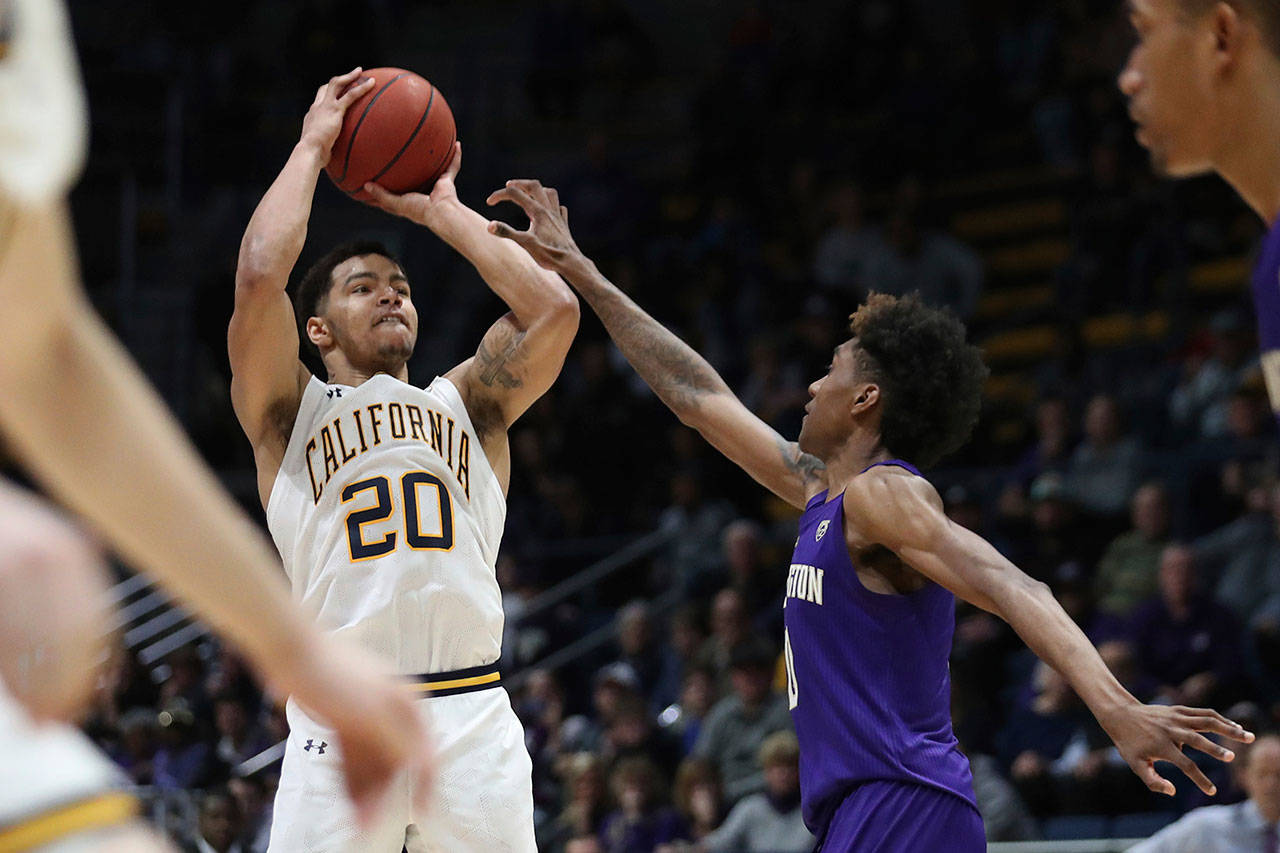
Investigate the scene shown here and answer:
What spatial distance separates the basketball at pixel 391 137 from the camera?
5066 millimetres

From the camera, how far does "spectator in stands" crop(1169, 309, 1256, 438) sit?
29.9ft

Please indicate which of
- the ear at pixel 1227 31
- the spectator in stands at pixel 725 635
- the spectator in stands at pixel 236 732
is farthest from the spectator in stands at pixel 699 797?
the ear at pixel 1227 31

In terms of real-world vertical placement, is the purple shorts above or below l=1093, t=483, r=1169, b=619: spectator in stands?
above

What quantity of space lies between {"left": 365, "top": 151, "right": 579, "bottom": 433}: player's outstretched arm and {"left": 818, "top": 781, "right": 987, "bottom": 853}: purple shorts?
1701 millimetres

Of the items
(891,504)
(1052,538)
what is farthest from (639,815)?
(891,504)

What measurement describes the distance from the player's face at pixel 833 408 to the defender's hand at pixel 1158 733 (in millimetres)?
1266

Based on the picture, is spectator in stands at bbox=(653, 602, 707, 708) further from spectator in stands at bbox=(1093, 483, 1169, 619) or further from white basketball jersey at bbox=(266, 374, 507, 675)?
white basketball jersey at bbox=(266, 374, 507, 675)

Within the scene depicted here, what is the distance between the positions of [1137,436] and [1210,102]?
7.28 meters

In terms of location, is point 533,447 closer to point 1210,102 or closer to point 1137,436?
point 1137,436

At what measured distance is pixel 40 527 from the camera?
1392mm

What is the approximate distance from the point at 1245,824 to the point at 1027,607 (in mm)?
3027

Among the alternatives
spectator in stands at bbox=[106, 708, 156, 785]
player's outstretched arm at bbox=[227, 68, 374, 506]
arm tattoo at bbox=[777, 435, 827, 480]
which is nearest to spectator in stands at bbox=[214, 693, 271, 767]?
spectator in stands at bbox=[106, 708, 156, 785]

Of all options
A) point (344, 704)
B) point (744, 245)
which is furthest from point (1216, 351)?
point (344, 704)

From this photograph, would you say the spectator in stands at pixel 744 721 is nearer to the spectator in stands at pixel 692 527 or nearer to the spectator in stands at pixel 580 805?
the spectator in stands at pixel 580 805
